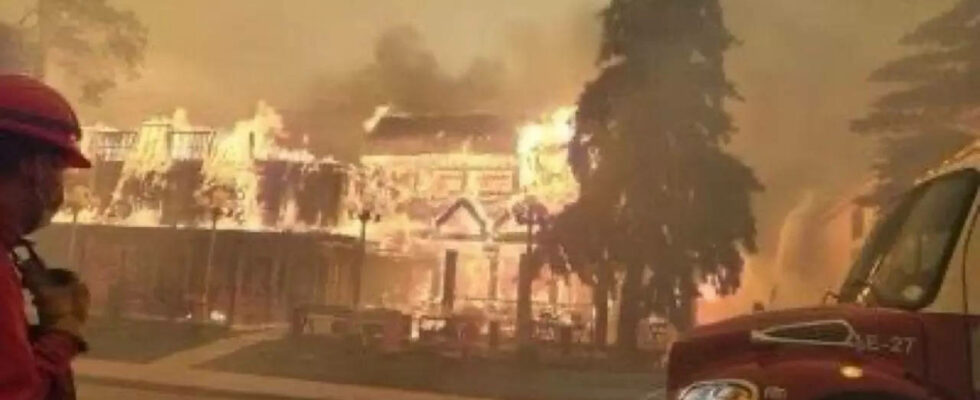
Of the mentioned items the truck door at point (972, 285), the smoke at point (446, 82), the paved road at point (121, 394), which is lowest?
the paved road at point (121, 394)

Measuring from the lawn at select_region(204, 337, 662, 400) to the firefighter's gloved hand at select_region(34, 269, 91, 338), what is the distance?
5329mm

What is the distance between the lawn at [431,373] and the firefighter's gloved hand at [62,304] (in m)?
5.33

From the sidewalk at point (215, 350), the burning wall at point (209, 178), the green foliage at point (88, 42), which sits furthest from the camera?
the green foliage at point (88, 42)

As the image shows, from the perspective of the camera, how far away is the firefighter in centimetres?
139

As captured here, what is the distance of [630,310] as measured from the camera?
6840 millimetres

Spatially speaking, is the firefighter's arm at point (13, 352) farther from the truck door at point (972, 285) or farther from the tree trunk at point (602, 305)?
the tree trunk at point (602, 305)

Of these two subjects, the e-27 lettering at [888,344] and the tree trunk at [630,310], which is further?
the tree trunk at [630,310]

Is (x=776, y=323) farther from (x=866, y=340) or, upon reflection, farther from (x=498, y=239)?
(x=498, y=239)

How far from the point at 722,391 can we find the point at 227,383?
459 cm

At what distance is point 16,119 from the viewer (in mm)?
1434

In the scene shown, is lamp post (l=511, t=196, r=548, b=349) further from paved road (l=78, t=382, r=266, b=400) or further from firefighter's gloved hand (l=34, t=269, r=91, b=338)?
firefighter's gloved hand (l=34, t=269, r=91, b=338)

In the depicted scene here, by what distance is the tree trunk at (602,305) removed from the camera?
22.6 ft

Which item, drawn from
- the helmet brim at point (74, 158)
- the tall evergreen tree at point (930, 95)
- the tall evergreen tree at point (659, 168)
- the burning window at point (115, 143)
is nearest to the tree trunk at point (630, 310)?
the tall evergreen tree at point (659, 168)

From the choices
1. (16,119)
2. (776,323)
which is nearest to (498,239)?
(776,323)
